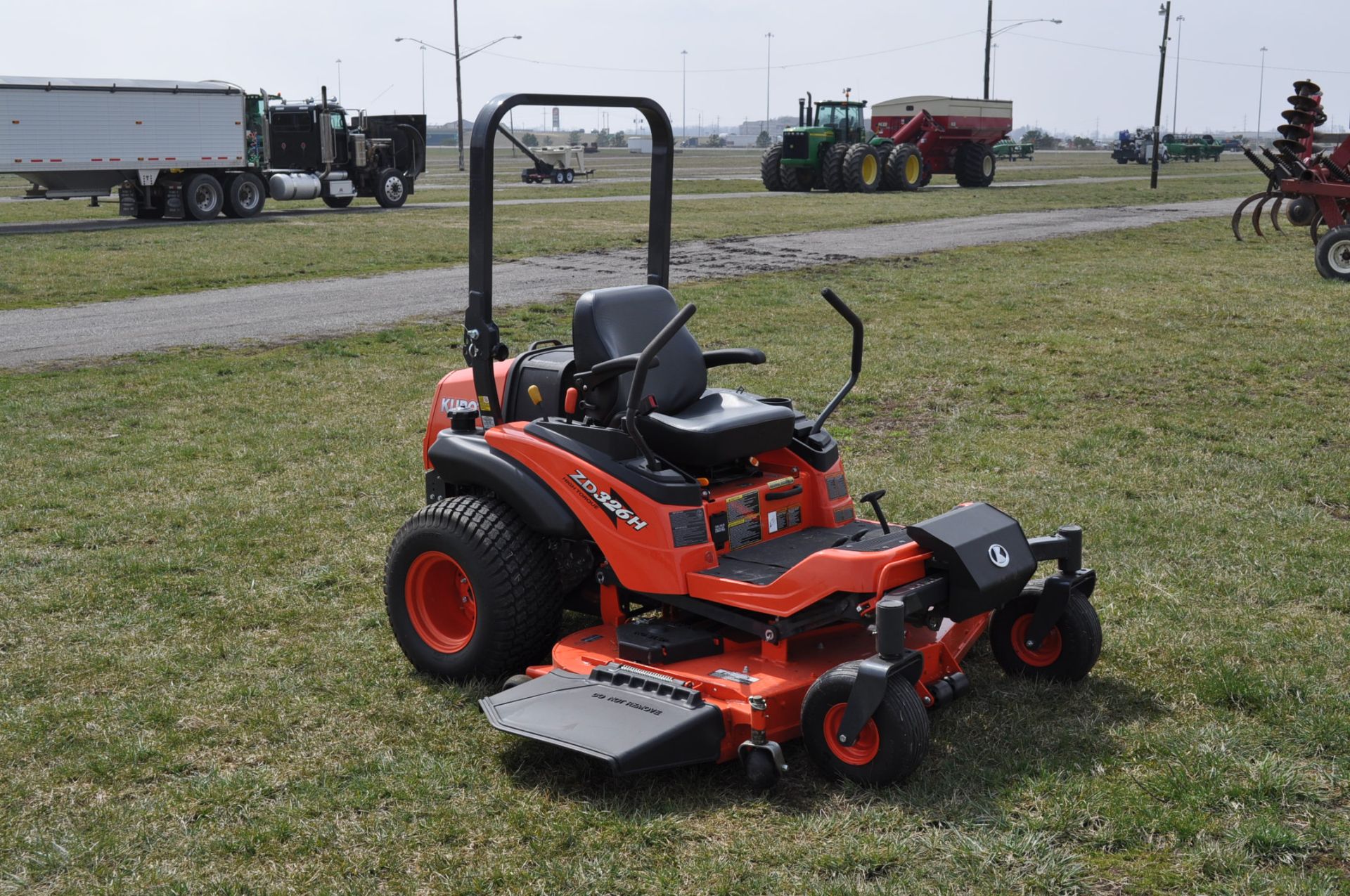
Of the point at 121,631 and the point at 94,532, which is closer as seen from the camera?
the point at 121,631

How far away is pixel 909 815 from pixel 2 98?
26839mm

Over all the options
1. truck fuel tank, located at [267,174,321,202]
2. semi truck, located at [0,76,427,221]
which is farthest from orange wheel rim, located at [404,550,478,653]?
truck fuel tank, located at [267,174,321,202]

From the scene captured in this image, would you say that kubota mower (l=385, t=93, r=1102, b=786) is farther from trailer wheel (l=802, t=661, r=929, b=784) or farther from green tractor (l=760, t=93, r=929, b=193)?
green tractor (l=760, t=93, r=929, b=193)

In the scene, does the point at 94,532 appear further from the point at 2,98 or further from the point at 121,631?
the point at 2,98

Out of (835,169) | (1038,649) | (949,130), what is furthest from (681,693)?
(949,130)

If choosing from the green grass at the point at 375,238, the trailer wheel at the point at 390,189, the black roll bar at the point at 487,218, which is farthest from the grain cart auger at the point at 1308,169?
the trailer wheel at the point at 390,189

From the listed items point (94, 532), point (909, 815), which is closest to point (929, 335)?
point (94, 532)

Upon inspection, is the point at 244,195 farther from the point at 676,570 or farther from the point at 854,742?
the point at 854,742

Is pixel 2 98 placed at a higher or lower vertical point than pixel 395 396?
higher

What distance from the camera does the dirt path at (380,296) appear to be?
13.5 metres

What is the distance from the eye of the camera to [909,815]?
403 cm

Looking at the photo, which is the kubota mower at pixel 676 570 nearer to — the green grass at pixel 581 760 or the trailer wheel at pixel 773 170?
the green grass at pixel 581 760

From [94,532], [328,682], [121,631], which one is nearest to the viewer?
[328,682]

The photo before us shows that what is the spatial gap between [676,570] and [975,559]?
1055mm
